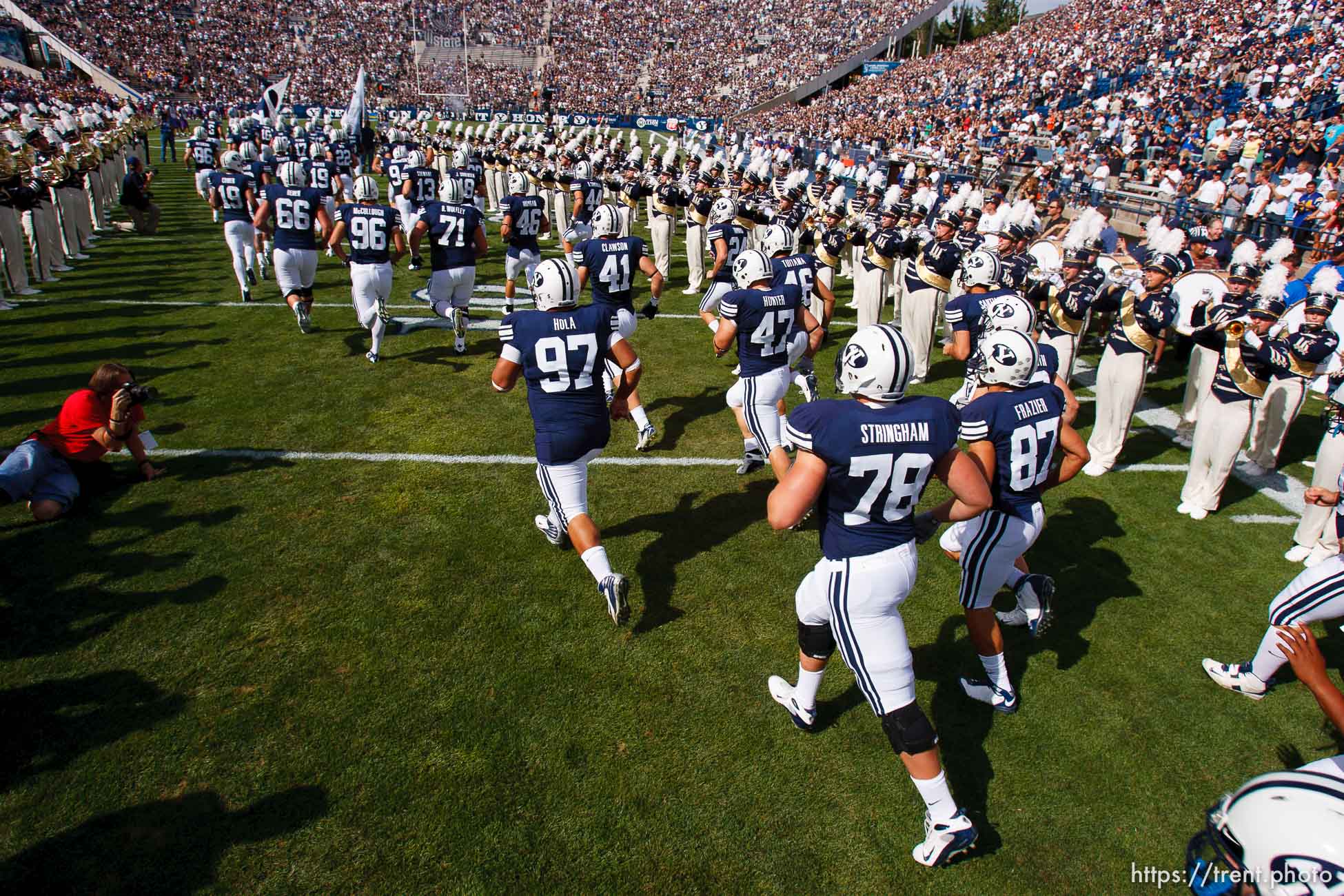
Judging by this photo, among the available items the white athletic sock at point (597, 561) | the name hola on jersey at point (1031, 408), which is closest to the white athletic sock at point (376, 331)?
the white athletic sock at point (597, 561)

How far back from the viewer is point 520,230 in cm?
1198

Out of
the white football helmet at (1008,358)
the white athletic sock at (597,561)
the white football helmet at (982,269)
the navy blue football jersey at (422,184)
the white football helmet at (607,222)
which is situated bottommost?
the white athletic sock at (597,561)

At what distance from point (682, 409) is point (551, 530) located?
3.65 m

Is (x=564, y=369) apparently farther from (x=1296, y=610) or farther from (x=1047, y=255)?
(x=1047, y=255)

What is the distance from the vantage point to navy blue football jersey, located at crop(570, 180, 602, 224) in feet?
48.3

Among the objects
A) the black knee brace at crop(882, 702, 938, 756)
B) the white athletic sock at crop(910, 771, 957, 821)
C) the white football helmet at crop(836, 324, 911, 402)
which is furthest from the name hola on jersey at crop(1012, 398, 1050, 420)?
the white athletic sock at crop(910, 771, 957, 821)

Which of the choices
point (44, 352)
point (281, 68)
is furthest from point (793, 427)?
point (281, 68)

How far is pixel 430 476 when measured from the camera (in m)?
7.26

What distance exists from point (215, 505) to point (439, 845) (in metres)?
4.39

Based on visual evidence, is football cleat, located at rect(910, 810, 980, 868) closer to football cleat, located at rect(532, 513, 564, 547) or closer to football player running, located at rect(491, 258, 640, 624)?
A: football player running, located at rect(491, 258, 640, 624)

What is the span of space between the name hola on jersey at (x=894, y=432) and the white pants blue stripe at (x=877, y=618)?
59cm

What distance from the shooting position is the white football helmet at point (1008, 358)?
171 inches

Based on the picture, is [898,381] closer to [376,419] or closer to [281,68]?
[376,419]

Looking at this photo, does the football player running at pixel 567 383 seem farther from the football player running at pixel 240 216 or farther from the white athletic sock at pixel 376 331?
the football player running at pixel 240 216
